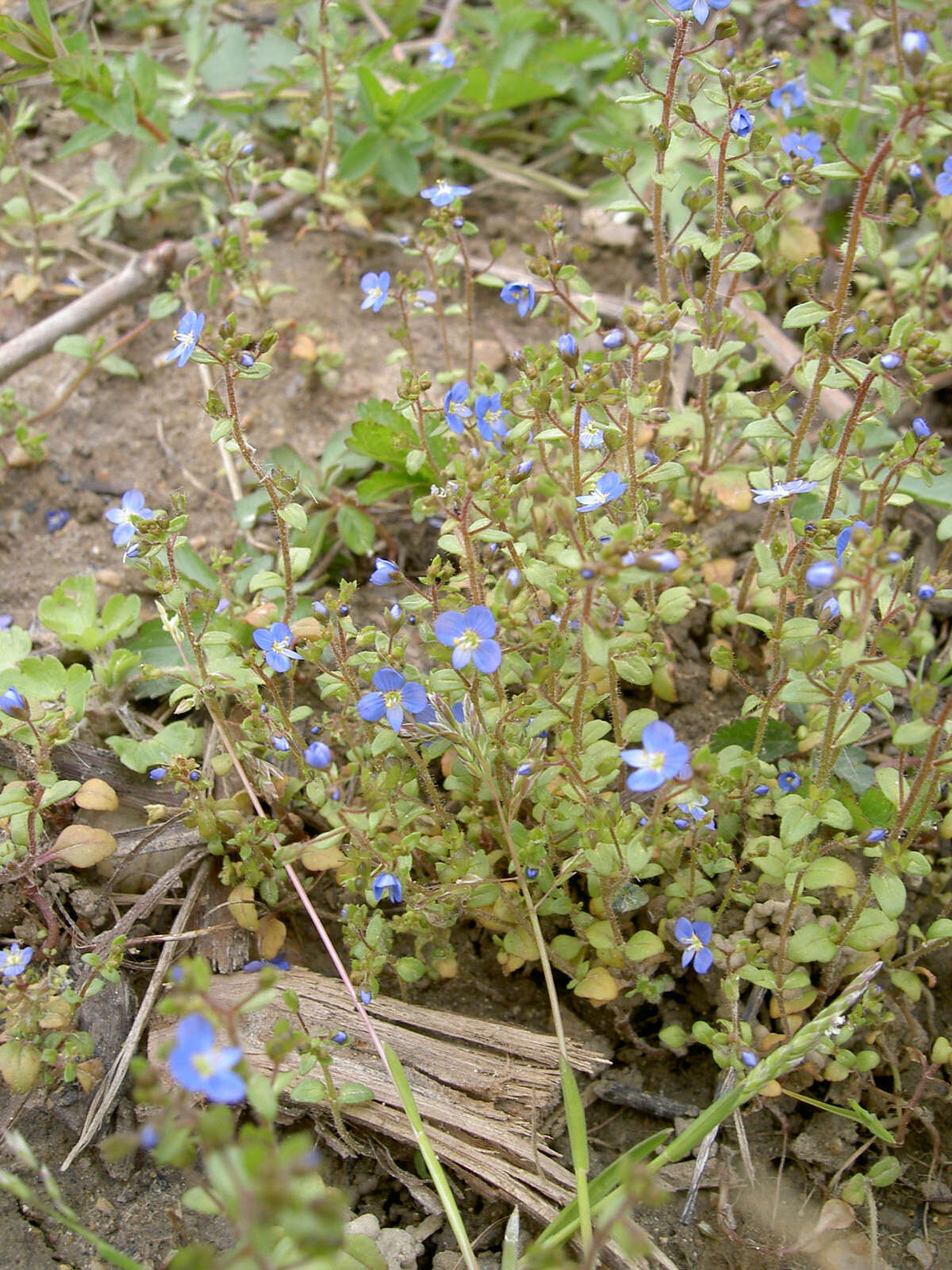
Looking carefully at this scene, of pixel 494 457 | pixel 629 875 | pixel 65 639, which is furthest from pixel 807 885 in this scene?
pixel 65 639

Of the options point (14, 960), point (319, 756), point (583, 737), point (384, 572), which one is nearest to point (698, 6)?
point (384, 572)

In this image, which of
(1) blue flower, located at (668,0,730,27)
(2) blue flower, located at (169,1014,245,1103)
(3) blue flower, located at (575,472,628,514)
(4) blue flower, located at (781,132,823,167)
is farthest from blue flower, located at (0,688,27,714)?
(4) blue flower, located at (781,132,823,167)

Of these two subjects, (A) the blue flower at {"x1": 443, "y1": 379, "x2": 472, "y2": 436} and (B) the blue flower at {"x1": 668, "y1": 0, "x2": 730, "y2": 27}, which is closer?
(B) the blue flower at {"x1": 668, "y1": 0, "x2": 730, "y2": 27}

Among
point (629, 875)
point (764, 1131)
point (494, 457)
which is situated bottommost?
point (764, 1131)

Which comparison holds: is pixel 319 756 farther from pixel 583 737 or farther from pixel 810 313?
pixel 810 313

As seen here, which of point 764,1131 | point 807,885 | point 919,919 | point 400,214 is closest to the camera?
point 807,885

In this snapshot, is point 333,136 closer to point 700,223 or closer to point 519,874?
point 700,223

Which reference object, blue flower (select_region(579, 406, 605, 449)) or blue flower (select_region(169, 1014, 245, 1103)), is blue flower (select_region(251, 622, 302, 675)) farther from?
blue flower (select_region(169, 1014, 245, 1103))
